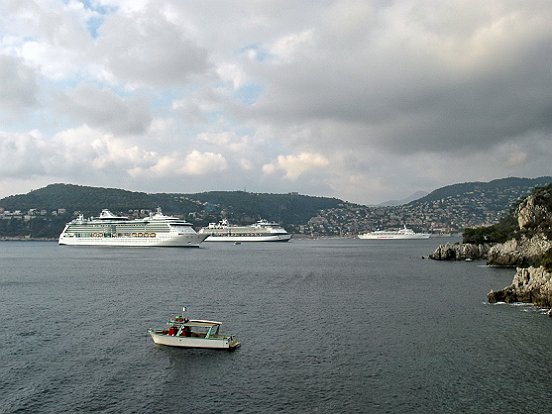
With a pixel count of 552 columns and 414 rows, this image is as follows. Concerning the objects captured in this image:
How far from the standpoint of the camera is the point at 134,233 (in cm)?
16462

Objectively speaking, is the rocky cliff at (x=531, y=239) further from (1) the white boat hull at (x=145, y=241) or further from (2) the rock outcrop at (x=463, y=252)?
(1) the white boat hull at (x=145, y=241)

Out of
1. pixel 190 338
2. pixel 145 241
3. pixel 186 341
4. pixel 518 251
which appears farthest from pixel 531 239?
pixel 145 241

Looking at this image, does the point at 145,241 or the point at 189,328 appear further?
the point at 145,241

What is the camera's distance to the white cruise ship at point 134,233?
523 ft

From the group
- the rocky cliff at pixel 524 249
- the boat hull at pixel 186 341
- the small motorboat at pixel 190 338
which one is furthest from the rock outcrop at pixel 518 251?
the boat hull at pixel 186 341

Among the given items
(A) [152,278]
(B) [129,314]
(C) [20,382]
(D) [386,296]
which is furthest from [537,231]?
(C) [20,382]

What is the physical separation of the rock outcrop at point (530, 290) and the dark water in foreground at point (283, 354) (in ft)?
8.64

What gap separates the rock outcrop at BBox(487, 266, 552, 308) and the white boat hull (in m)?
122

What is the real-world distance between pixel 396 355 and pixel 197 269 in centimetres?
5964

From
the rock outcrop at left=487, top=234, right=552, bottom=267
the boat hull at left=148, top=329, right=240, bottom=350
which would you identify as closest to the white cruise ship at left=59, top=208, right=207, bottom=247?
the rock outcrop at left=487, top=234, right=552, bottom=267

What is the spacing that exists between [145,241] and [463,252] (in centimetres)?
10271

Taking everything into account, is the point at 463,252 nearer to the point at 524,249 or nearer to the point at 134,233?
the point at 524,249

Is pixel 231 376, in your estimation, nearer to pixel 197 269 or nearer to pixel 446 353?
pixel 446 353

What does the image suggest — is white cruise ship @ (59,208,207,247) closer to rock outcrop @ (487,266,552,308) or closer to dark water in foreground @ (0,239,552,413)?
dark water in foreground @ (0,239,552,413)
